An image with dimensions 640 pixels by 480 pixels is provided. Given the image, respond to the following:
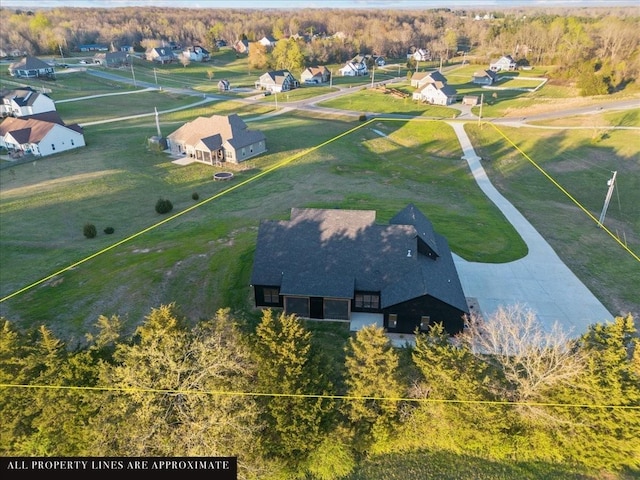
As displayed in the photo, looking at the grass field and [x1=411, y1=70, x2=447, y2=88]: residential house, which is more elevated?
[x1=411, y1=70, x2=447, y2=88]: residential house

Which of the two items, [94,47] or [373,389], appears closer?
[373,389]

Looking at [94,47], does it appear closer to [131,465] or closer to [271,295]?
[271,295]

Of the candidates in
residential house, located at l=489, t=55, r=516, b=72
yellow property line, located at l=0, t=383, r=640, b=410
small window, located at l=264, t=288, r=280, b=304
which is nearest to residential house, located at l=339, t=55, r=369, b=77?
residential house, located at l=489, t=55, r=516, b=72

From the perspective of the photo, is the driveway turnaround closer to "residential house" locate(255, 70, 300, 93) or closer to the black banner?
the black banner

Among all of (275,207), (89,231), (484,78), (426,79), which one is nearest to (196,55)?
(426,79)

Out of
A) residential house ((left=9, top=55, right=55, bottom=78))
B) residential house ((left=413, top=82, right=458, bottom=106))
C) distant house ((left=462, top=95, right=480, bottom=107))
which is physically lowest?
distant house ((left=462, top=95, right=480, bottom=107))

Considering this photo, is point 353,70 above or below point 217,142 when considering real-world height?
above

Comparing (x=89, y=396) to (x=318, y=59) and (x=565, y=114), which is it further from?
(x=318, y=59)
